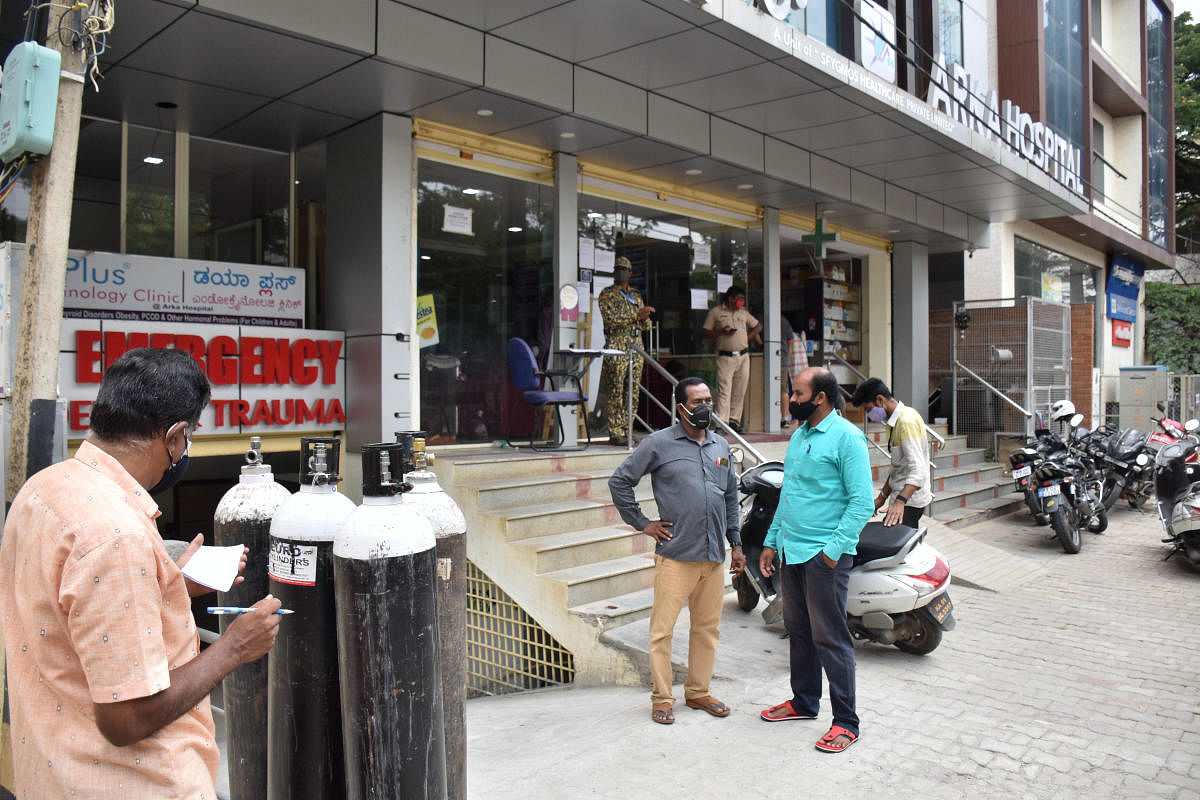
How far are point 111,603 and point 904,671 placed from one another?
5.04 meters

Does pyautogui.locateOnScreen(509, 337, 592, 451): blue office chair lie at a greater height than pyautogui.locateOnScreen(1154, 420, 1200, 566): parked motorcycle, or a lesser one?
greater

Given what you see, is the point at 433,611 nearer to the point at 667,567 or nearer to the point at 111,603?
the point at 111,603

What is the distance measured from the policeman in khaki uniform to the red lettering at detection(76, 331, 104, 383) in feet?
22.9

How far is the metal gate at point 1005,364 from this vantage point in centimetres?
1331

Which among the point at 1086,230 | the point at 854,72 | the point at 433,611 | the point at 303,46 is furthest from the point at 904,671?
the point at 1086,230

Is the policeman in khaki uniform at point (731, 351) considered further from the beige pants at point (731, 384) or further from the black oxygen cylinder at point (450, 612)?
the black oxygen cylinder at point (450, 612)

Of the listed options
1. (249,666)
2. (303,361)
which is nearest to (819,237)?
(303,361)

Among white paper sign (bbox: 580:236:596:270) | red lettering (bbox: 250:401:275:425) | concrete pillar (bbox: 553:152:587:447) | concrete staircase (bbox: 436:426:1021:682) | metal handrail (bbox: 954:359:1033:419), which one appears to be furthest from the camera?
metal handrail (bbox: 954:359:1033:419)

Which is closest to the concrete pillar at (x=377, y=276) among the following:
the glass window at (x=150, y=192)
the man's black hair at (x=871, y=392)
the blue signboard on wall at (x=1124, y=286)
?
the glass window at (x=150, y=192)

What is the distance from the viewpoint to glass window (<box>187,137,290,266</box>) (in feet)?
26.6

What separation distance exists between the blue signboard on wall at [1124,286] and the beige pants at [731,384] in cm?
1487

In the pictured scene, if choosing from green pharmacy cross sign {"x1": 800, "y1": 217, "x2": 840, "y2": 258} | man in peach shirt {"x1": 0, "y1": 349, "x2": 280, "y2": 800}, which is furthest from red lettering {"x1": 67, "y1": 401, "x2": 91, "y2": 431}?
green pharmacy cross sign {"x1": 800, "y1": 217, "x2": 840, "y2": 258}

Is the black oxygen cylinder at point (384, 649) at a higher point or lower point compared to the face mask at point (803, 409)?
lower

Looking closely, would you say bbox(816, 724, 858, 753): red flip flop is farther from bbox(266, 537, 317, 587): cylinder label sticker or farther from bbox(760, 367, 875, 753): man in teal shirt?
bbox(266, 537, 317, 587): cylinder label sticker
